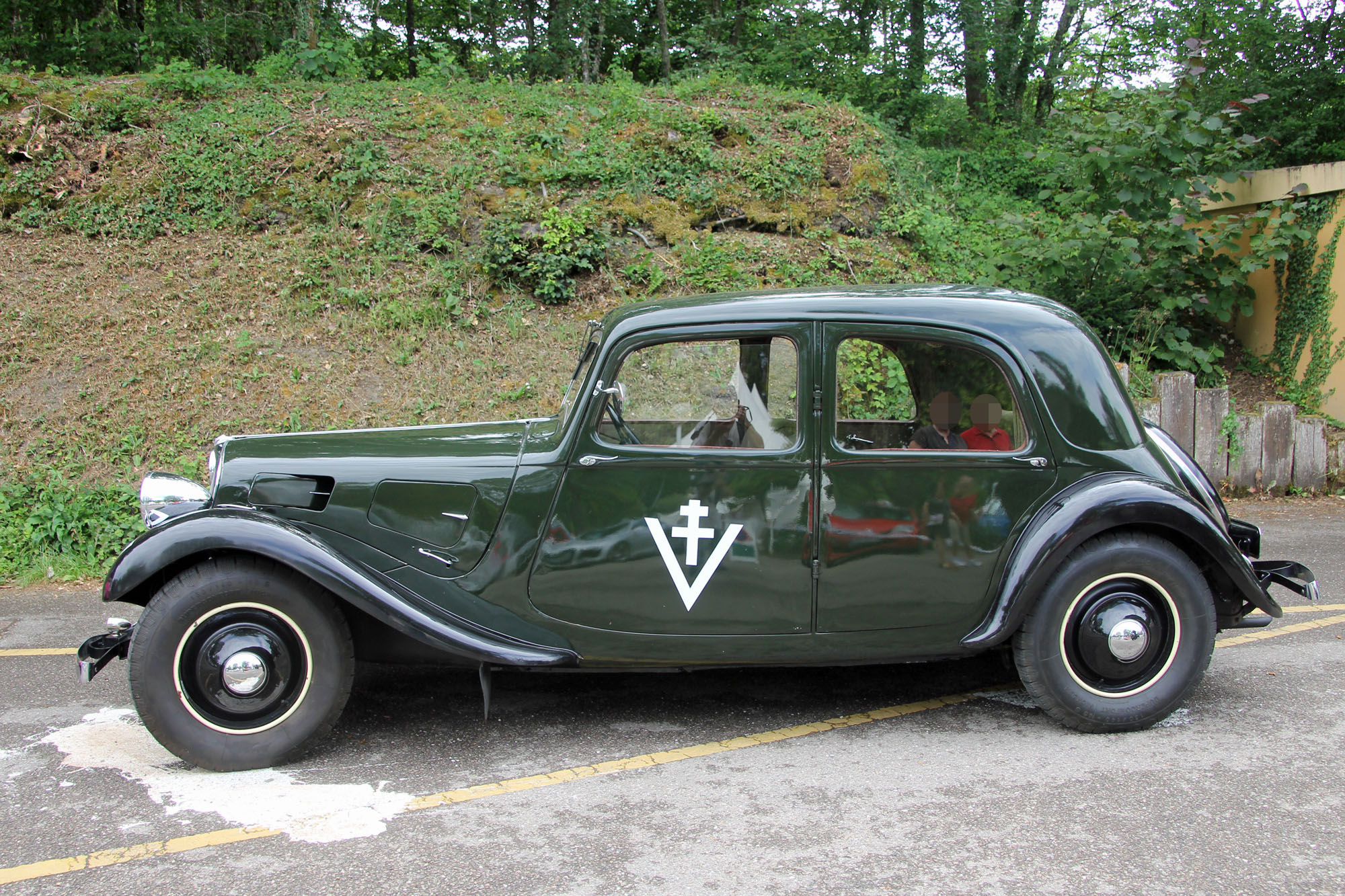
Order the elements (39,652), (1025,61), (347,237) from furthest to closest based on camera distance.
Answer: (1025,61) < (347,237) < (39,652)

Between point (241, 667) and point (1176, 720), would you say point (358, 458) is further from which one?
point (1176, 720)

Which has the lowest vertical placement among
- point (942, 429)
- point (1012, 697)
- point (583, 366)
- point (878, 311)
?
point (1012, 697)

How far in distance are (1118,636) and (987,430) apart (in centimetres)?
94

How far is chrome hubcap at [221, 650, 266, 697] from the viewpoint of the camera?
3.34 m

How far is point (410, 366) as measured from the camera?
331 inches

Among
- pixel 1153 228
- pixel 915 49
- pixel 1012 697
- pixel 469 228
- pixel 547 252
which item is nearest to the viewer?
pixel 1012 697

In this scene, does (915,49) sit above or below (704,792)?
A: above

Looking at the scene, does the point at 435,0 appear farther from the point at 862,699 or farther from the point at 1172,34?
the point at 862,699

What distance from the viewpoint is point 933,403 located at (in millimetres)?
3664

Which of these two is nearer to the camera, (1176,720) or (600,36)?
(1176,720)

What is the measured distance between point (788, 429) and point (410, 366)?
5.68 m

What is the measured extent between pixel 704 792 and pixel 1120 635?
68.3 inches

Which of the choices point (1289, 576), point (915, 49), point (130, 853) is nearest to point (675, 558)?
point (130, 853)

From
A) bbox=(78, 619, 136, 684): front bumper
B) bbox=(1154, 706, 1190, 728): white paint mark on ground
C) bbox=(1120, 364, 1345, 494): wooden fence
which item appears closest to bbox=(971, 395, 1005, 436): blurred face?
bbox=(1154, 706, 1190, 728): white paint mark on ground
